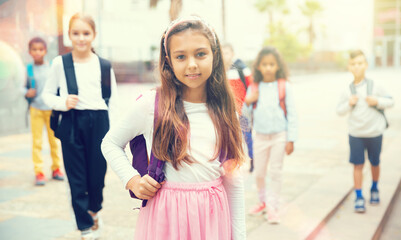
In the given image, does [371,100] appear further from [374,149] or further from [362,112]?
[374,149]

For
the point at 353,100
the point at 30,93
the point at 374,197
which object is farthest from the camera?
the point at 30,93

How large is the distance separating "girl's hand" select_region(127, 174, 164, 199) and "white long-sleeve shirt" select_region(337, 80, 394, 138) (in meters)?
3.25

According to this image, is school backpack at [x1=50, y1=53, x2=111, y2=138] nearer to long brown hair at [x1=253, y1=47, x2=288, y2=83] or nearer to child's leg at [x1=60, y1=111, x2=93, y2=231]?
child's leg at [x1=60, y1=111, x2=93, y2=231]

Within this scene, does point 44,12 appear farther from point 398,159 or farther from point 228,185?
point 228,185

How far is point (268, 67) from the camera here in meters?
4.41

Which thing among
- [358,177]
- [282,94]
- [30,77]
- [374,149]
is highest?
[30,77]

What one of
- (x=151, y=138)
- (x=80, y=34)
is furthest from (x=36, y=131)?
(x=151, y=138)

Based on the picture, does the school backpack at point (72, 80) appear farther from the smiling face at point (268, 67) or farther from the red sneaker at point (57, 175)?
the red sneaker at point (57, 175)

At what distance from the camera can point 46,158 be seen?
7.38 metres

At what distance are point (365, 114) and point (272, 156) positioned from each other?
1.12 metres

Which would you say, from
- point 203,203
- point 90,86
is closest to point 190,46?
point 203,203

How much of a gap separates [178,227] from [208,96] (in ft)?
2.08

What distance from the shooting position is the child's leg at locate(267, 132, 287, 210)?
4309 mm

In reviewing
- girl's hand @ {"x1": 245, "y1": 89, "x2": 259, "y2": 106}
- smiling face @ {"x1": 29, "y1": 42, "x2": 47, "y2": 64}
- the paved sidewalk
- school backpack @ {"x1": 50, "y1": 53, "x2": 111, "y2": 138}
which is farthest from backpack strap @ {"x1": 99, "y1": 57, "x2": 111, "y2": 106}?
smiling face @ {"x1": 29, "y1": 42, "x2": 47, "y2": 64}
